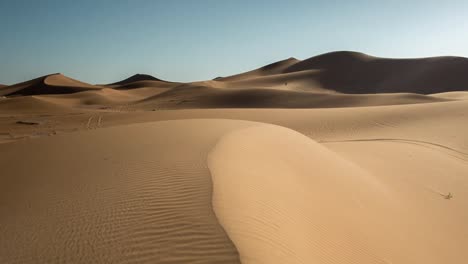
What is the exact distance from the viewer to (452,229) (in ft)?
20.0

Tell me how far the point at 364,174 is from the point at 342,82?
58.0m

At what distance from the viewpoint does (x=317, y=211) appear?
192 inches

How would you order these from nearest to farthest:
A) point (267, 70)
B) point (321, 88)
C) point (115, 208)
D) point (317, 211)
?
point (115, 208), point (317, 211), point (321, 88), point (267, 70)

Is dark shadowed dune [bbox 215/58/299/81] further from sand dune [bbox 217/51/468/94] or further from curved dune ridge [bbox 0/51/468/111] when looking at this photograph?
sand dune [bbox 217/51/468/94]

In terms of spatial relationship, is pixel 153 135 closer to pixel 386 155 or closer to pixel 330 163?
pixel 330 163

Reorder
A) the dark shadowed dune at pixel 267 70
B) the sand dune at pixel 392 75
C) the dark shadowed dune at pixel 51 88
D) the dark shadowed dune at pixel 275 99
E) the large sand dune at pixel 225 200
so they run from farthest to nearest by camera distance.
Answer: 1. the dark shadowed dune at pixel 267 70
2. the dark shadowed dune at pixel 51 88
3. the sand dune at pixel 392 75
4. the dark shadowed dune at pixel 275 99
5. the large sand dune at pixel 225 200

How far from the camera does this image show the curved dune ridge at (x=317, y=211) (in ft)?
11.8

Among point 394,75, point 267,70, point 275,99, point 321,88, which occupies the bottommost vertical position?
point 275,99

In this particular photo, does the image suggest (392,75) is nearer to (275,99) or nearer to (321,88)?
(321,88)

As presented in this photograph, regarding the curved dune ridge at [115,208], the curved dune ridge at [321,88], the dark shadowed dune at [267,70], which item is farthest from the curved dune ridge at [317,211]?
the dark shadowed dune at [267,70]

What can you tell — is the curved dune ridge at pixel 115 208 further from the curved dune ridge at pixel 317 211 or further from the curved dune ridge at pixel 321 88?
the curved dune ridge at pixel 321 88

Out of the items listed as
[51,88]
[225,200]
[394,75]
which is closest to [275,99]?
[394,75]

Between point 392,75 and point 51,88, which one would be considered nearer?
point 392,75

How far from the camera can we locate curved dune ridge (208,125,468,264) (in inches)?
141
